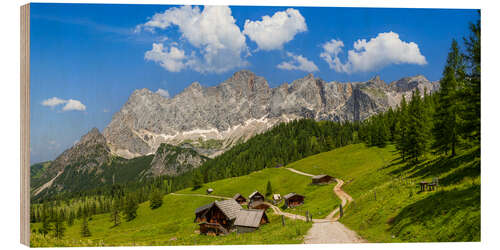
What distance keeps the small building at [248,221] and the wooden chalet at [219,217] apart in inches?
80.1

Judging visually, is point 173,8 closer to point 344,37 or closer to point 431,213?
point 344,37

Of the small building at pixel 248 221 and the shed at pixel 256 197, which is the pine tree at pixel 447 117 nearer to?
the small building at pixel 248 221

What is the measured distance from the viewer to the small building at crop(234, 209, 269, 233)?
3644 cm

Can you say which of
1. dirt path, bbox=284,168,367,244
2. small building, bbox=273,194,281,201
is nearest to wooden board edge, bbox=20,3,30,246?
dirt path, bbox=284,168,367,244

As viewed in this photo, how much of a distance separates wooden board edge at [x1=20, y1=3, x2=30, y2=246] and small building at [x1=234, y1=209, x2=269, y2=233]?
22193mm

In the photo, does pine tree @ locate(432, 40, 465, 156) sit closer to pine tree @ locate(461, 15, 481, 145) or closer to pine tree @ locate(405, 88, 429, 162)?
pine tree @ locate(405, 88, 429, 162)

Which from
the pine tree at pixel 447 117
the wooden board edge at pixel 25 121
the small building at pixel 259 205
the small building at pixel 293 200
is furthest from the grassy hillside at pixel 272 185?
the wooden board edge at pixel 25 121

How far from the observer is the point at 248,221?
37031 millimetres

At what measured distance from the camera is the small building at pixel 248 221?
120 feet

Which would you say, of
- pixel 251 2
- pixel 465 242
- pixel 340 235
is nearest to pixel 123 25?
pixel 251 2

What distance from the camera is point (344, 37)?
31734mm

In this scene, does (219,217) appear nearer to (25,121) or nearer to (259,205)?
(25,121)

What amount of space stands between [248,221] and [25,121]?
2552 cm
